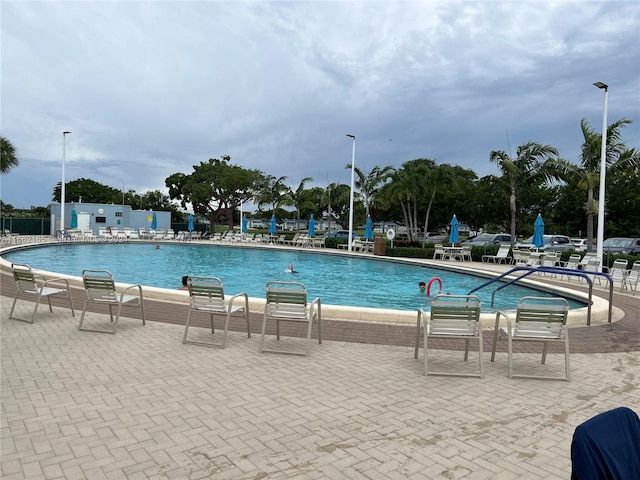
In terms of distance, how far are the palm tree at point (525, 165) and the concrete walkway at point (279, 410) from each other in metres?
22.3

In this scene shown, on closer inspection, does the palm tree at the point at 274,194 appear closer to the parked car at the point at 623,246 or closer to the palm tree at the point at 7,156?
the palm tree at the point at 7,156

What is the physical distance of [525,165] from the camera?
1086 inches

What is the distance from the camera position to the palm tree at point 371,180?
35125 millimetres

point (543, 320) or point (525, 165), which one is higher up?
point (525, 165)

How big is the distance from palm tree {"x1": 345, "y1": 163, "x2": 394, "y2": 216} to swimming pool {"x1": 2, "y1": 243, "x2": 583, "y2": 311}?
9.69 meters

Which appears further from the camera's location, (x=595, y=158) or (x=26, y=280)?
(x=595, y=158)

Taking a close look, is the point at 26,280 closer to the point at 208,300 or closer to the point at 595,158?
the point at 208,300

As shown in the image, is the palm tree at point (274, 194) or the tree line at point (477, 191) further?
the palm tree at point (274, 194)

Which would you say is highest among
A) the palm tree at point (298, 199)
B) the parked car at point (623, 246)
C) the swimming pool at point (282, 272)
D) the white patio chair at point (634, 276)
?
the palm tree at point (298, 199)

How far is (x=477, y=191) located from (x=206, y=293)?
37.3 m

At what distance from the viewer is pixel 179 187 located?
2269 inches

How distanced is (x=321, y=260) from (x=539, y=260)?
35.0ft

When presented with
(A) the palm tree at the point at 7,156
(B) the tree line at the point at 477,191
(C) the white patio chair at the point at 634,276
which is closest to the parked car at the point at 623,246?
(B) the tree line at the point at 477,191

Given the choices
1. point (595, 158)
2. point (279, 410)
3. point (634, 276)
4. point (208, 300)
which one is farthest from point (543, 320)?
point (595, 158)
